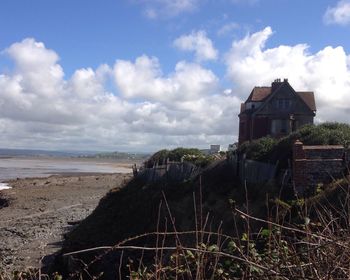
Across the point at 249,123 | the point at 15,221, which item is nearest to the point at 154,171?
the point at 15,221

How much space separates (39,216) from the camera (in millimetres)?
39688

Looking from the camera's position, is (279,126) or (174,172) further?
(279,126)

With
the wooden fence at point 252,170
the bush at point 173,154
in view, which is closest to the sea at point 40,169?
the bush at point 173,154

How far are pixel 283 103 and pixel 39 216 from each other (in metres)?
19.8

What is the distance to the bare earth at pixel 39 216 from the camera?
25.4 metres

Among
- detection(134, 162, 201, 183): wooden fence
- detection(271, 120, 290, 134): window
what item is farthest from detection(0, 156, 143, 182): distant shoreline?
detection(134, 162, 201, 183): wooden fence

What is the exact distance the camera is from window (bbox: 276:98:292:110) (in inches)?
1700

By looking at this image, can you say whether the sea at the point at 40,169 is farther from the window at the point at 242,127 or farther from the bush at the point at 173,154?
the bush at the point at 173,154

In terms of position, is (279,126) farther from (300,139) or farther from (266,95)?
(300,139)

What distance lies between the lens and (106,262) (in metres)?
17.6

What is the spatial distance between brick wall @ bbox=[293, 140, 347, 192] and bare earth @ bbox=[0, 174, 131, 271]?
759cm

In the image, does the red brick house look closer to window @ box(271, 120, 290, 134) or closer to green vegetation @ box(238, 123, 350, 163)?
window @ box(271, 120, 290, 134)

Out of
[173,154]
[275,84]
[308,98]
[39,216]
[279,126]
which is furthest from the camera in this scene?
[308,98]

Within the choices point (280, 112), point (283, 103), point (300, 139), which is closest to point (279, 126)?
point (280, 112)
